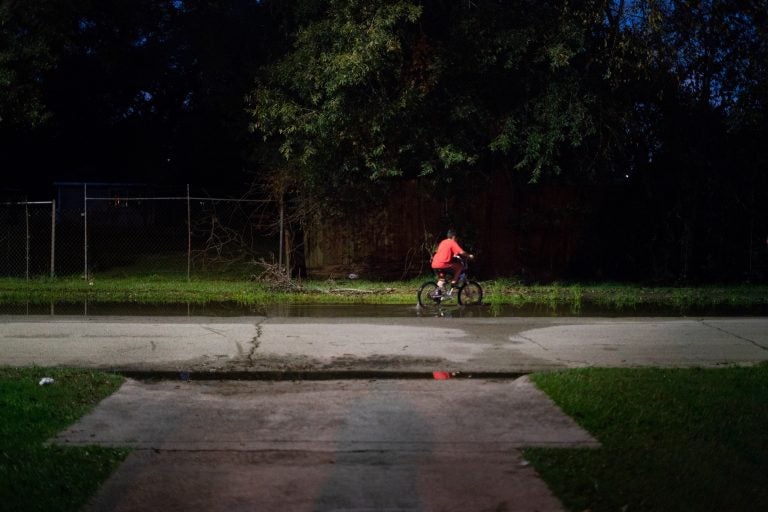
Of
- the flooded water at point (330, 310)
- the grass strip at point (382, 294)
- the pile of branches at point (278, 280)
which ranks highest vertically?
the pile of branches at point (278, 280)

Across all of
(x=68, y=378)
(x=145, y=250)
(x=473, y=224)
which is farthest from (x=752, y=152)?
(x=145, y=250)

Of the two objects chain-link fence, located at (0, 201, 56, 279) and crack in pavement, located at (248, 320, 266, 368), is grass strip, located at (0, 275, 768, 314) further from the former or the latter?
crack in pavement, located at (248, 320, 266, 368)

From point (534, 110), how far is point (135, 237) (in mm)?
22442

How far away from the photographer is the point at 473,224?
18.6 metres

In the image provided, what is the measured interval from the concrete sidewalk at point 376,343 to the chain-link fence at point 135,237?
5646 millimetres

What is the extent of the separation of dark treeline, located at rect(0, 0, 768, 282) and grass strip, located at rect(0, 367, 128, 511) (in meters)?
9.30

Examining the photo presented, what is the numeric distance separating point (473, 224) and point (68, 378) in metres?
12.3

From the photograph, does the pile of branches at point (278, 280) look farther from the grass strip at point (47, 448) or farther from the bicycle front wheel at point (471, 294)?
the grass strip at point (47, 448)

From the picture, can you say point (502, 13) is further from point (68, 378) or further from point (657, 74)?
point (68, 378)

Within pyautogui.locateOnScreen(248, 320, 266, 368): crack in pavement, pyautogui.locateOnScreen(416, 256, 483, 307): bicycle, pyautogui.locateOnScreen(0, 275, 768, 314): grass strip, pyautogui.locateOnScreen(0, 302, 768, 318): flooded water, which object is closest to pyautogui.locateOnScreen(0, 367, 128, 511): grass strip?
pyautogui.locateOnScreen(248, 320, 266, 368): crack in pavement

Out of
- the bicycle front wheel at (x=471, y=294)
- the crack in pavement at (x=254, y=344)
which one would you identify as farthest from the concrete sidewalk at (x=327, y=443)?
the bicycle front wheel at (x=471, y=294)

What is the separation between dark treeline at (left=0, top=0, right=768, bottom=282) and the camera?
15758mm

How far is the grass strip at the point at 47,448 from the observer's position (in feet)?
14.8

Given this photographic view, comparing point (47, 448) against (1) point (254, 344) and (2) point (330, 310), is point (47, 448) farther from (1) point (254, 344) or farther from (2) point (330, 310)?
(2) point (330, 310)
